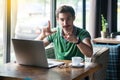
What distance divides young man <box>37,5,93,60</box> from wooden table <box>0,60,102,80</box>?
320 millimetres

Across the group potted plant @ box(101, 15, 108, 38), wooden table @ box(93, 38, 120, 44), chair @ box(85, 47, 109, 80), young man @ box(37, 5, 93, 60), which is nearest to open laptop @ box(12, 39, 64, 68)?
young man @ box(37, 5, 93, 60)

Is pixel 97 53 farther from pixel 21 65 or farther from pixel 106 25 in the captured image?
pixel 106 25

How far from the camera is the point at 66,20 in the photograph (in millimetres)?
2773

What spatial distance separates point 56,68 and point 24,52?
0.31m

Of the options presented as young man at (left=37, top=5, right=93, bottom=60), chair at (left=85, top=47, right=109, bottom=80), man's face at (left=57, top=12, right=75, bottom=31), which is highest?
man's face at (left=57, top=12, right=75, bottom=31)

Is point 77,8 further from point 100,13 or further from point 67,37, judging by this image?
point 67,37

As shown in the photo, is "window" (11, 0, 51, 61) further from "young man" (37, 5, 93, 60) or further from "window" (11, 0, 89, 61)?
"young man" (37, 5, 93, 60)

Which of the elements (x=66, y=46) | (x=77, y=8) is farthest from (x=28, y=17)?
(x=77, y=8)

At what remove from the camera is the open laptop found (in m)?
2.26

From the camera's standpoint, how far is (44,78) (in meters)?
2.00

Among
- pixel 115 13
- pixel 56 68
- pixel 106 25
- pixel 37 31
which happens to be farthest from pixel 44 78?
pixel 115 13

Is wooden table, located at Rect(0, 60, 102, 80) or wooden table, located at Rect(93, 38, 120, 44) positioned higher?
wooden table, located at Rect(93, 38, 120, 44)

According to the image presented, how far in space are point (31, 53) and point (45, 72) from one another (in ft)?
0.76

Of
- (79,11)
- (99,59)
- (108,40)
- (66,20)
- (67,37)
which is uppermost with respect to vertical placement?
(79,11)
